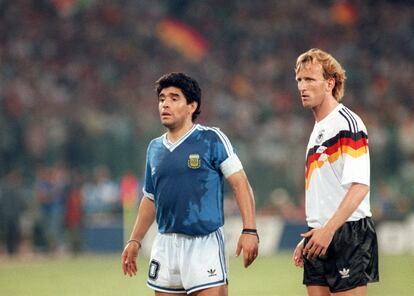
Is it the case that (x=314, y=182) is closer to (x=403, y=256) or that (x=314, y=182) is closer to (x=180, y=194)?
(x=180, y=194)

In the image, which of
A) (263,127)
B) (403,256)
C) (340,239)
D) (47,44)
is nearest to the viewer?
(340,239)

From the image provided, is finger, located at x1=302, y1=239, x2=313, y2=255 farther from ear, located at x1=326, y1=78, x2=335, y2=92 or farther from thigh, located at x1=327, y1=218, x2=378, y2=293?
ear, located at x1=326, y1=78, x2=335, y2=92

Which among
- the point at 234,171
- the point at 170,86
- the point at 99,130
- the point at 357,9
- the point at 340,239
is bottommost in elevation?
the point at 340,239

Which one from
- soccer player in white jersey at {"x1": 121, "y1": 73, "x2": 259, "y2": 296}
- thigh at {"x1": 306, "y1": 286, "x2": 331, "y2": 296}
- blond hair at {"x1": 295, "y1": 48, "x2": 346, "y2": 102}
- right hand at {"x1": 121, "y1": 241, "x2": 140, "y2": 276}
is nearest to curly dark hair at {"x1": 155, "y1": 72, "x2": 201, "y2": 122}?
soccer player in white jersey at {"x1": 121, "y1": 73, "x2": 259, "y2": 296}

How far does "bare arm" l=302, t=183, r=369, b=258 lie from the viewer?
19.4ft

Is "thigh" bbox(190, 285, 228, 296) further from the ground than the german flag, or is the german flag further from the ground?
the german flag

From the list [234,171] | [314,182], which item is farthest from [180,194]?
[314,182]

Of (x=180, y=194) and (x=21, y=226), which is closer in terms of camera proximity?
(x=180, y=194)

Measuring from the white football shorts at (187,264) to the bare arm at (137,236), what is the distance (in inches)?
9.5

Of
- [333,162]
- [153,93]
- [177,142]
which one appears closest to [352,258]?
[333,162]

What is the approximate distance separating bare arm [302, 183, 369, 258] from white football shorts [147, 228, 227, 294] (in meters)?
0.98

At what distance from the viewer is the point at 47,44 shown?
1023 inches

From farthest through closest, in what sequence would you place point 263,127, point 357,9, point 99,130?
point 357,9
point 263,127
point 99,130

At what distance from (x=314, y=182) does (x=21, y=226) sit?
630 inches
